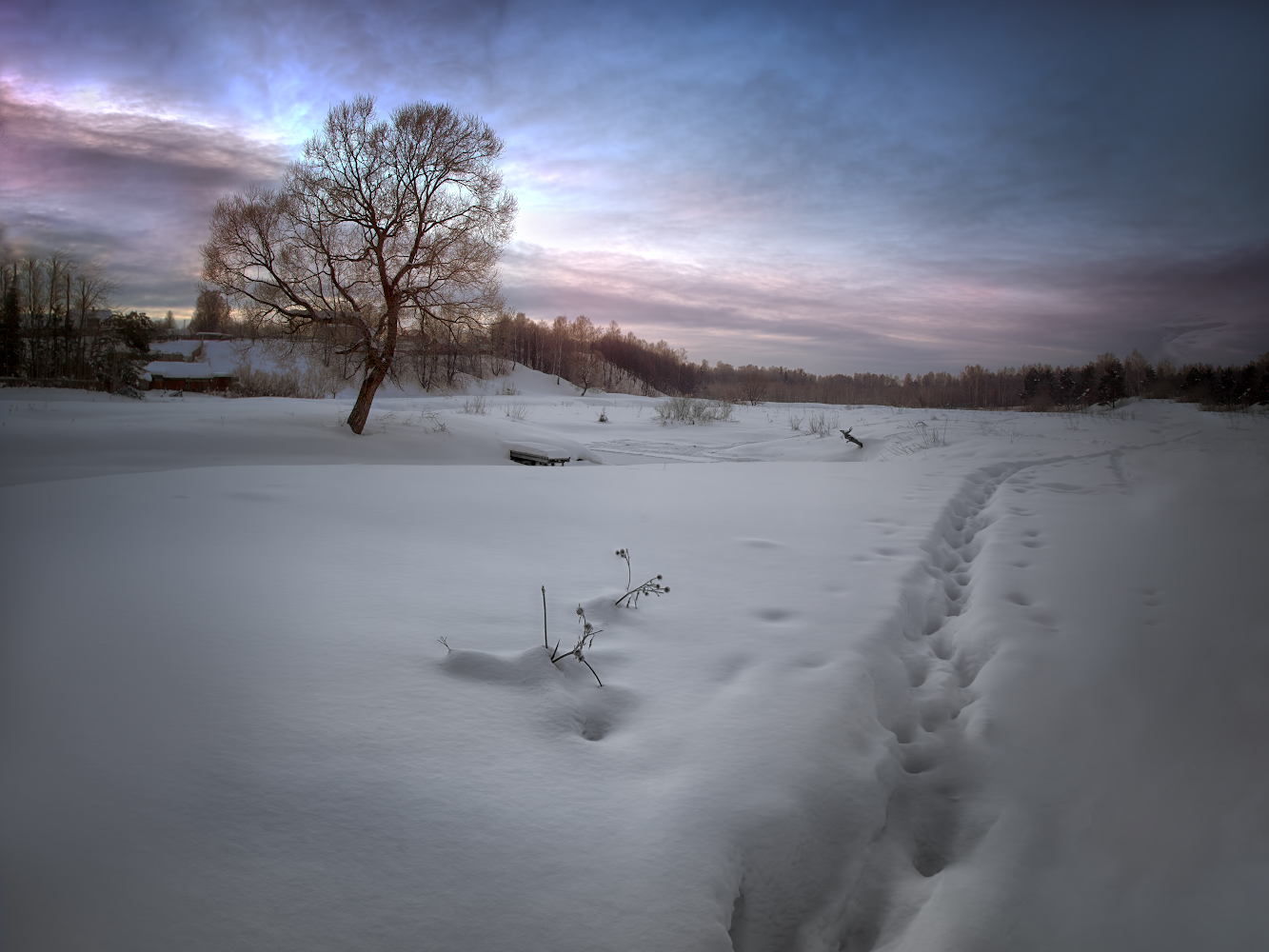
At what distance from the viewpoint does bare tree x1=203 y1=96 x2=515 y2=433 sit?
13.1 m

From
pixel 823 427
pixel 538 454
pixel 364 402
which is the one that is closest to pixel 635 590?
pixel 538 454

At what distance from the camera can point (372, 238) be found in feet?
44.7

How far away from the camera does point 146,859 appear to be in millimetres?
1532

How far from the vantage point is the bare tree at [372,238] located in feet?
42.9

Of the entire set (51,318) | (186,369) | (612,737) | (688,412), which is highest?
(186,369)

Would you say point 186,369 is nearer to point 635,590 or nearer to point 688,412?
point 688,412

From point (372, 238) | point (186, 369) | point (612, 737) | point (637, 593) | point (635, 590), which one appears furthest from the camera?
point (186, 369)

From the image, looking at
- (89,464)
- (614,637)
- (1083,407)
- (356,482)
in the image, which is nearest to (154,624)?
(614,637)

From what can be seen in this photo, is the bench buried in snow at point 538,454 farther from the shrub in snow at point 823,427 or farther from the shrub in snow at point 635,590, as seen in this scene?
the shrub in snow at point 635,590

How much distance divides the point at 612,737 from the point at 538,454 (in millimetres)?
12661

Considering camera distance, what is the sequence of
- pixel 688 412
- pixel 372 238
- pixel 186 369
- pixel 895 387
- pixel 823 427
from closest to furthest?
pixel 372 238
pixel 823 427
pixel 688 412
pixel 186 369
pixel 895 387

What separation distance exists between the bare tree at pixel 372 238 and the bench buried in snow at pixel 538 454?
3.25 metres

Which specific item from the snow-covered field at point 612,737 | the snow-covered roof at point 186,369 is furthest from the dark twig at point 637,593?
the snow-covered roof at point 186,369

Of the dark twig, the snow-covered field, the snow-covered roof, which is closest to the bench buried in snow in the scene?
the snow-covered field
